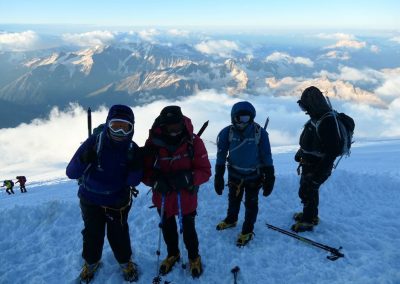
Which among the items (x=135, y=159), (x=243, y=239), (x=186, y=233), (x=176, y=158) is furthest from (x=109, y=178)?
(x=243, y=239)

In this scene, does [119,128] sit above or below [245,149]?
above

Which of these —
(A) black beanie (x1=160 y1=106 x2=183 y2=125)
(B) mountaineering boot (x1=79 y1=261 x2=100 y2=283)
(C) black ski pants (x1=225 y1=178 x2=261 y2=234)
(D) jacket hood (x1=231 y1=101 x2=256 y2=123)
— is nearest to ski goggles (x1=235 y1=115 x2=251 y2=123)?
(D) jacket hood (x1=231 y1=101 x2=256 y2=123)

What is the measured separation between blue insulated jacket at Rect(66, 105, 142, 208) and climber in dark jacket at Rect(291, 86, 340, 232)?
4250 millimetres

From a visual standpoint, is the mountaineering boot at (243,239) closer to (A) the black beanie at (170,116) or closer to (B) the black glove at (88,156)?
(A) the black beanie at (170,116)

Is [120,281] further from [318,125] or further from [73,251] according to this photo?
A: [318,125]

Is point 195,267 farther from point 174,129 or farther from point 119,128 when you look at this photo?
point 119,128

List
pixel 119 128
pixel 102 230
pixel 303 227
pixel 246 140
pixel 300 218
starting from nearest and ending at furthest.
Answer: pixel 119 128 → pixel 102 230 → pixel 246 140 → pixel 303 227 → pixel 300 218

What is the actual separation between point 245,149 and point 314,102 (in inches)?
76.7

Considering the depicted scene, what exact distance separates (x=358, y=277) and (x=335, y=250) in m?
0.97

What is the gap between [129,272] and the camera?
7.27m

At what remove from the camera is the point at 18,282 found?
24.1 ft

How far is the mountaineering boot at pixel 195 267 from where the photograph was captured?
7320 millimetres

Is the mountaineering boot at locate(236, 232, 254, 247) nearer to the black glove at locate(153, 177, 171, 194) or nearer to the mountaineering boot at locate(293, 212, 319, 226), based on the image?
the mountaineering boot at locate(293, 212, 319, 226)

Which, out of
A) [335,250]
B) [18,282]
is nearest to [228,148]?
[335,250]
